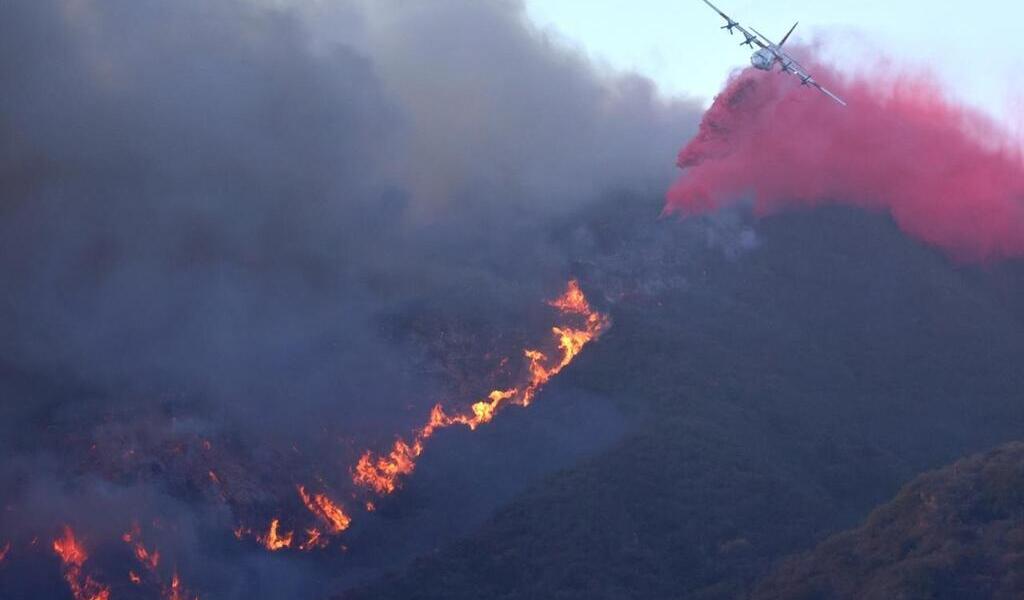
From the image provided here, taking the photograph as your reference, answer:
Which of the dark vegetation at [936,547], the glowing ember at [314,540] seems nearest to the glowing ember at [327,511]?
the glowing ember at [314,540]

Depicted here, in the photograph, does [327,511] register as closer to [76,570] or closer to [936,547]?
[76,570]

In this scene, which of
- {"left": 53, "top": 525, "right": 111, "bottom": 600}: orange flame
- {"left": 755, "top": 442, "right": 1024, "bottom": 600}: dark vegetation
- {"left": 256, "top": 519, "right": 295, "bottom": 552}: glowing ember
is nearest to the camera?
{"left": 755, "top": 442, "right": 1024, "bottom": 600}: dark vegetation

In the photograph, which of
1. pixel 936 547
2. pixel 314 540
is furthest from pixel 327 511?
pixel 936 547

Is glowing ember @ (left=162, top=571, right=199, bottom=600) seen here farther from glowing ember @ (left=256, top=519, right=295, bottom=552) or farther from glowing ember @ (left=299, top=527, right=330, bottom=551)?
glowing ember @ (left=299, top=527, right=330, bottom=551)

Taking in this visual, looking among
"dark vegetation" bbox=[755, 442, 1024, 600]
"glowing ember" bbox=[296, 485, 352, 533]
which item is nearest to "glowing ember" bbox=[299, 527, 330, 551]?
"glowing ember" bbox=[296, 485, 352, 533]

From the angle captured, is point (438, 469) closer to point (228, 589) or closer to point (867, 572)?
point (228, 589)

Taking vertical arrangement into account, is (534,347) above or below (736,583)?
above

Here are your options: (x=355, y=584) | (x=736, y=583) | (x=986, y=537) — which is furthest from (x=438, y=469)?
(x=986, y=537)
